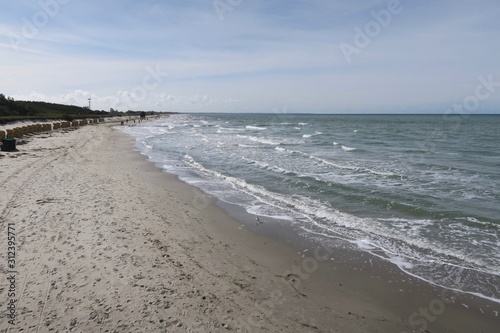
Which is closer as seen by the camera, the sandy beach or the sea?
the sandy beach

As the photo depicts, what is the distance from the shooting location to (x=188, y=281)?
621cm

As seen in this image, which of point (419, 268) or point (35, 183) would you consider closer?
point (419, 268)

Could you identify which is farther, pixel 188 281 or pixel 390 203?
pixel 390 203

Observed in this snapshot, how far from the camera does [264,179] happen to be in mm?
17078

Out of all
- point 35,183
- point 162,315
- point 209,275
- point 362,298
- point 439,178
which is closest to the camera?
point 162,315

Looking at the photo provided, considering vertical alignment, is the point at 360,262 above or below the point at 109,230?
below

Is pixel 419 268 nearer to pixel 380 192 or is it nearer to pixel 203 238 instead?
pixel 203 238

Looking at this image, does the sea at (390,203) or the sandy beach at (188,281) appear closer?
the sandy beach at (188,281)

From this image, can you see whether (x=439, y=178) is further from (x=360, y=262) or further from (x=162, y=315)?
(x=162, y=315)

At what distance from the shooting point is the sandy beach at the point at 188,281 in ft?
16.7

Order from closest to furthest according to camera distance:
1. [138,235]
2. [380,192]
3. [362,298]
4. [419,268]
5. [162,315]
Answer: [162,315], [362,298], [419,268], [138,235], [380,192]

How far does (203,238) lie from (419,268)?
209 inches

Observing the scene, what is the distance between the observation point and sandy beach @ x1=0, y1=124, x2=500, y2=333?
5.08 meters

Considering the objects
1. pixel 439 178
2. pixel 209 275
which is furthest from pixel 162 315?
pixel 439 178
